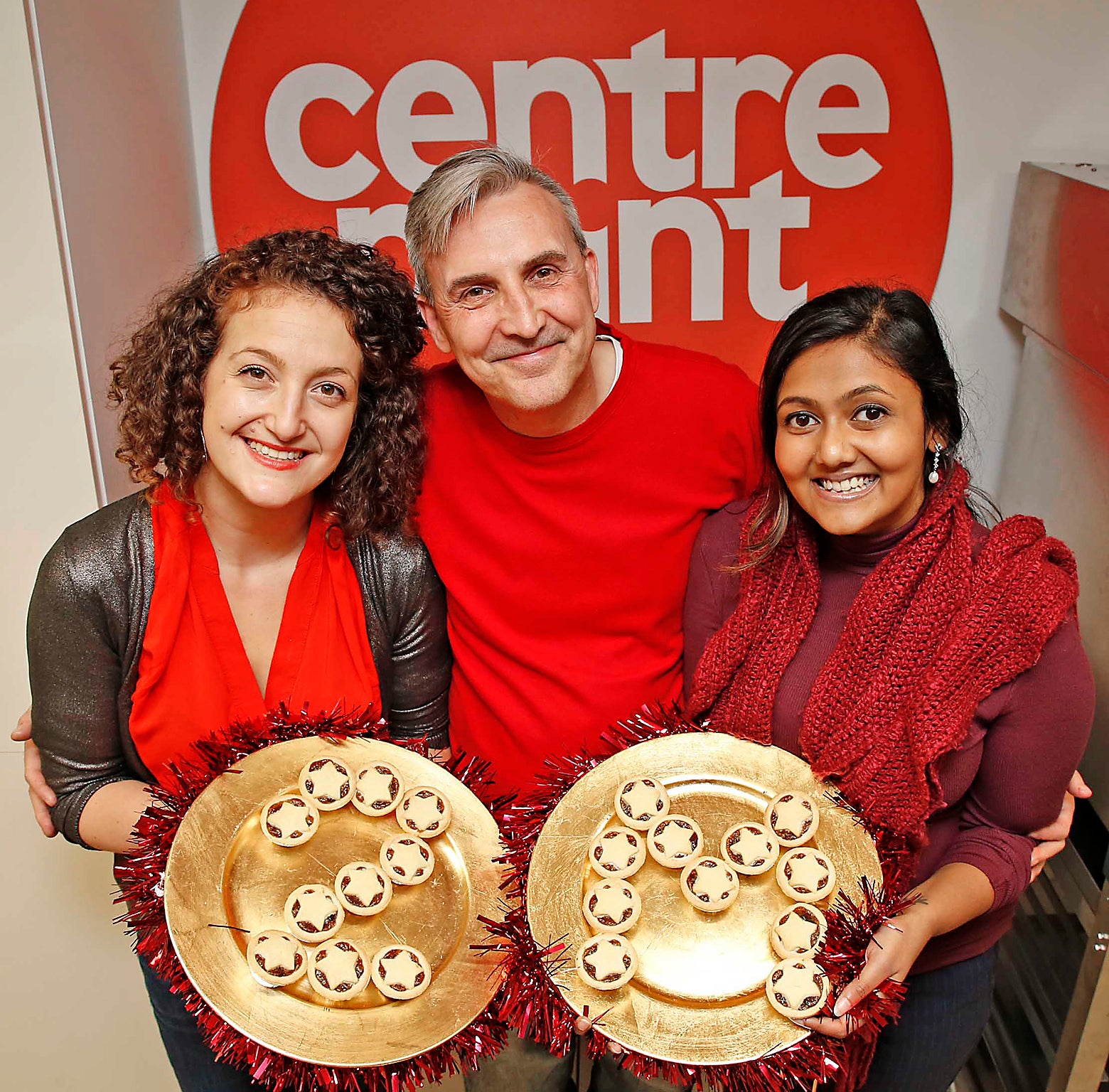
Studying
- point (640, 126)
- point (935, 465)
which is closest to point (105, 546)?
point (935, 465)

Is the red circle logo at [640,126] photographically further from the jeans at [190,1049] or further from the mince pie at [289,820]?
the jeans at [190,1049]

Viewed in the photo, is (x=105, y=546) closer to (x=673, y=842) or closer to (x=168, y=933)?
(x=168, y=933)

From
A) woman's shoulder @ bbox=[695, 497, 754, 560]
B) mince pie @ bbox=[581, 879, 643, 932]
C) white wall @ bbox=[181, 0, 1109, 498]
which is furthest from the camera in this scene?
white wall @ bbox=[181, 0, 1109, 498]

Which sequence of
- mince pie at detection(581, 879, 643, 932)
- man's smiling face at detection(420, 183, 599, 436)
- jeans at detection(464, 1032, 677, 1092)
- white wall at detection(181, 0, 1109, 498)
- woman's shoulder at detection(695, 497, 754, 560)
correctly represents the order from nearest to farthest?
mince pie at detection(581, 879, 643, 932) < man's smiling face at detection(420, 183, 599, 436) < woman's shoulder at detection(695, 497, 754, 560) < jeans at detection(464, 1032, 677, 1092) < white wall at detection(181, 0, 1109, 498)

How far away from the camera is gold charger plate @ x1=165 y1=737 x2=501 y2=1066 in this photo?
140cm

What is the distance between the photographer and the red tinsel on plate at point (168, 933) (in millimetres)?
1396

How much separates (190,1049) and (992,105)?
9.04 feet

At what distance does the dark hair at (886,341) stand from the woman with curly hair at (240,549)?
63cm

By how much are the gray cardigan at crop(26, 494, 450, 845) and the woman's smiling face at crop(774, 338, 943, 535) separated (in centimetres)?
73

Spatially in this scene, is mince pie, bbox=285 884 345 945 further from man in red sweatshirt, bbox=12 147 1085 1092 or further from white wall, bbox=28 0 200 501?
white wall, bbox=28 0 200 501

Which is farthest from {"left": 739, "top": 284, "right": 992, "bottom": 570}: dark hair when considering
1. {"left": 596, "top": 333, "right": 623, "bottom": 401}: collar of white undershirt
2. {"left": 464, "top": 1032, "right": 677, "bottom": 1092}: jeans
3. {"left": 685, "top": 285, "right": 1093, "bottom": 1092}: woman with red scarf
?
{"left": 464, "top": 1032, "right": 677, "bottom": 1092}: jeans

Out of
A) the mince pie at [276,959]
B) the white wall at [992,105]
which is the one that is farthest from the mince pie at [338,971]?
the white wall at [992,105]

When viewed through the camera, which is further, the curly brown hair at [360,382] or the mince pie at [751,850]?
the curly brown hair at [360,382]

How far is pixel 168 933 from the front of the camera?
4.66 feet
